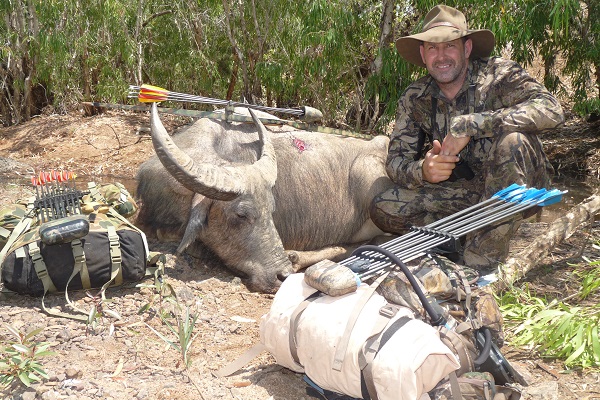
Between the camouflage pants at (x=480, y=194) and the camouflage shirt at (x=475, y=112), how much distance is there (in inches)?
3.2

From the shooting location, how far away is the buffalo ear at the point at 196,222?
4.61m

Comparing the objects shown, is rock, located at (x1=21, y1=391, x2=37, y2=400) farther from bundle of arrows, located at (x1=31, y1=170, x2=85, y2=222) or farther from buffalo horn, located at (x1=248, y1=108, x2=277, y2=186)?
buffalo horn, located at (x1=248, y1=108, x2=277, y2=186)

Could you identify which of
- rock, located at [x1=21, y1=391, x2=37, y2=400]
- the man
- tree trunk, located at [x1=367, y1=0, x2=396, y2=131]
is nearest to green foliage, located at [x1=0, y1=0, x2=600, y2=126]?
tree trunk, located at [x1=367, y1=0, x2=396, y2=131]

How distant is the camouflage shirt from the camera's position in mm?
4473

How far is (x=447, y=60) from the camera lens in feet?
15.8

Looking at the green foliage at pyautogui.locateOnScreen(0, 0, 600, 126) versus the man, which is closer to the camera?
the man

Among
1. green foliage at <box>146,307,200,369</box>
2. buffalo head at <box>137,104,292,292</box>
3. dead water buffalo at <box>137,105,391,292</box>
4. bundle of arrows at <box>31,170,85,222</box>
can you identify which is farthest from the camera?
dead water buffalo at <box>137,105,391,292</box>

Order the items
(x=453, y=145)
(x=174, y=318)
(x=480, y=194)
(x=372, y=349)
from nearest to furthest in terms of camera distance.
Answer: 1. (x=372, y=349)
2. (x=174, y=318)
3. (x=453, y=145)
4. (x=480, y=194)

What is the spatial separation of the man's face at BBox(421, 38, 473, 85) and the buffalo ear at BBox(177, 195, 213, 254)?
2118 millimetres

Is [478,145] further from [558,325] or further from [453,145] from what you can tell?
[558,325]

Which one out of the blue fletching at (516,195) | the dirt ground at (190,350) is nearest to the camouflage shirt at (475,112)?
the blue fletching at (516,195)

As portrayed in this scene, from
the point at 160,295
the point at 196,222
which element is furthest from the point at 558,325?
the point at 196,222

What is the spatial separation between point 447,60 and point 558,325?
2.26 meters

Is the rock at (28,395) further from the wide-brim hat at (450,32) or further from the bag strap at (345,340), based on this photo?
the wide-brim hat at (450,32)
